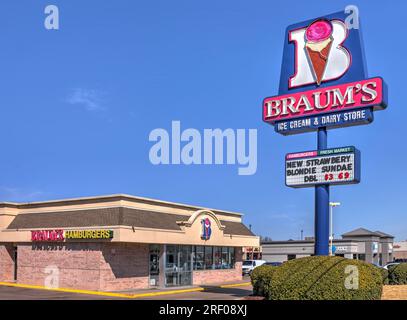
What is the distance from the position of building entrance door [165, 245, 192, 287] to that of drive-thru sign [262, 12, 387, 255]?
1093 centimetres

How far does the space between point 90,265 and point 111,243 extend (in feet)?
5.44

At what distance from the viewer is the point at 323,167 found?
23516mm

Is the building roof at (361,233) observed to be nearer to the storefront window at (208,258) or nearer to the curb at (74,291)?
the storefront window at (208,258)

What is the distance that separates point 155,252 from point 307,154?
1215cm

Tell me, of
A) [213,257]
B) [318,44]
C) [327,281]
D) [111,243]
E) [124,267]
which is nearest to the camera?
[327,281]

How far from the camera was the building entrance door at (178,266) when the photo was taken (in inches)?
1251

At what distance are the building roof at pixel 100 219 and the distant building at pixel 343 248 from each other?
39.5 metres

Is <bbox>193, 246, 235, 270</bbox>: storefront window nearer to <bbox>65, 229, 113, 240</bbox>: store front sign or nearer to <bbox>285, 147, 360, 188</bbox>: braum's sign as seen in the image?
<bbox>65, 229, 113, 240</bbox>: store front sign

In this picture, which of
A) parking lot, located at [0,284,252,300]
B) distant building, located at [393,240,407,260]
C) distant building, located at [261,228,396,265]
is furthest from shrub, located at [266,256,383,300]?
distant building, located at [393,240,407,260]

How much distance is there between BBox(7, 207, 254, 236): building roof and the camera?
2877 centimetres

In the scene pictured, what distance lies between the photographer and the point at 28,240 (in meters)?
31.7

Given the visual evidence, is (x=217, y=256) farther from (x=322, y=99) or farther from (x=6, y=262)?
(x=322, y=99)

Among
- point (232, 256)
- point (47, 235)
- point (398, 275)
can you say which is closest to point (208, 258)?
point (232, 256)
